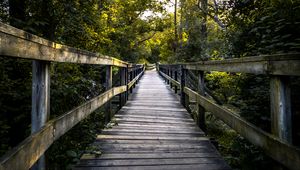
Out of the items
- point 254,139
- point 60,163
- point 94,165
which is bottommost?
point 60,163

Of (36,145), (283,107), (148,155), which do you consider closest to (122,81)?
(148,155)

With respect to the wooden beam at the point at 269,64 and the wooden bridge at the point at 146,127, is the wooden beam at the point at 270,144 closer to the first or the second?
the wooden bridge at the point at 146,127

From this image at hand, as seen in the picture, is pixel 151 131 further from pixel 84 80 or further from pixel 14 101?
pixel 84 80

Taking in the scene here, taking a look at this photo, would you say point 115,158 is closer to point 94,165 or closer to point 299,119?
point 94,165

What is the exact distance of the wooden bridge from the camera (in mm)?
1600

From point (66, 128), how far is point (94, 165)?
0.71m

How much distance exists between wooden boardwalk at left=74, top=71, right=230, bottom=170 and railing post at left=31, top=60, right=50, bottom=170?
100 cm

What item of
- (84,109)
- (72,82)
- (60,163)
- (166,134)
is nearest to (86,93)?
(72,82)

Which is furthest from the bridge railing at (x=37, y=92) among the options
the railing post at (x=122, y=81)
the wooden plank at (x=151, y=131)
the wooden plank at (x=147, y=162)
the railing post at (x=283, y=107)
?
the railing post at (x=122, y=81)

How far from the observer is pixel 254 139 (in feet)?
7.18

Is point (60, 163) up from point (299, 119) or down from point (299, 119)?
down

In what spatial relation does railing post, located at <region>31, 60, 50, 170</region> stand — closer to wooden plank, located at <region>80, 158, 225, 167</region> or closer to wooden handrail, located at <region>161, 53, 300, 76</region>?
wooden plank, located at <region>80, 158, 225, 167</region>

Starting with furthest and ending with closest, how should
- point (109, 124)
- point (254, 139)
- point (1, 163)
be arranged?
1. point (109, 124)
2. point (254, 139)
3. point (1, 163)

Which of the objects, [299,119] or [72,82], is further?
[72,82]
